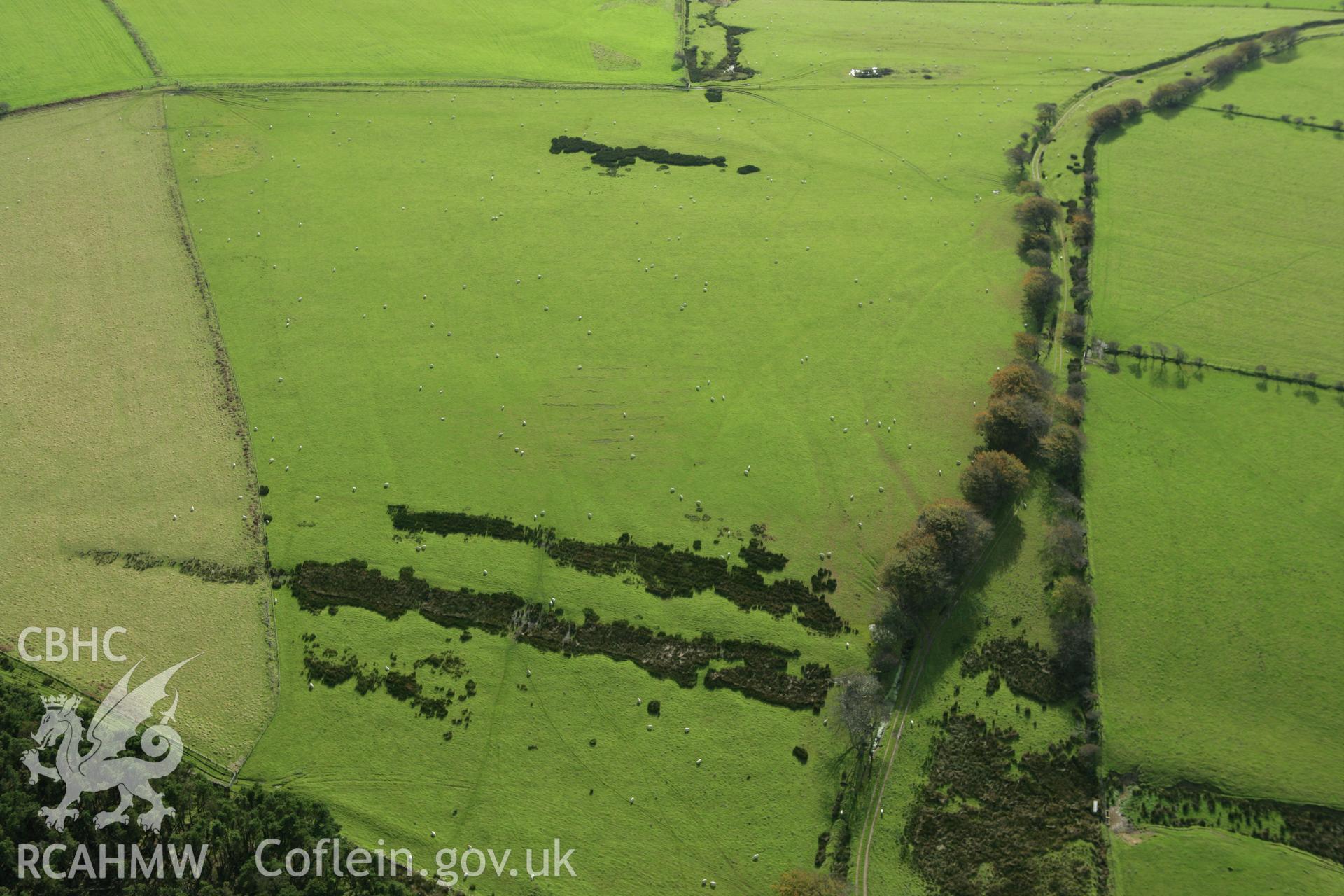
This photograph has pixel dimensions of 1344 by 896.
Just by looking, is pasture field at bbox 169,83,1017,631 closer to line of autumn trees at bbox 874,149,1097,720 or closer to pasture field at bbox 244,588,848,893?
line of autumn trees at bbox 874,149,1097,720

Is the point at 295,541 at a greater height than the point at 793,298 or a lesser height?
lesser

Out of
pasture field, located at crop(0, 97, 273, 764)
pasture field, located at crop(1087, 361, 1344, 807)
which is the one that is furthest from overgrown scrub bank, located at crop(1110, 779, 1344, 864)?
pasture field, located at crop(0, 97, 273, 764)

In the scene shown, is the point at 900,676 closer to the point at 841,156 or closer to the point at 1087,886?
the point at 1087,886

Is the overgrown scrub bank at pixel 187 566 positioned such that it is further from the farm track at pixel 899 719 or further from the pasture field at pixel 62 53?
the pasture field at pixel 62 53

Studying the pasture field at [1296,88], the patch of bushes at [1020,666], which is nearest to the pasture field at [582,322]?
the patch of bushes at [1020,666]

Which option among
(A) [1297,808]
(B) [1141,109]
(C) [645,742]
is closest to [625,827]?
(C) [645,742]

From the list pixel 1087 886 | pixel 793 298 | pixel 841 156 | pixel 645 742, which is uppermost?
pixel 841 156

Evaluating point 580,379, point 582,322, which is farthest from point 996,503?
point 582,322
